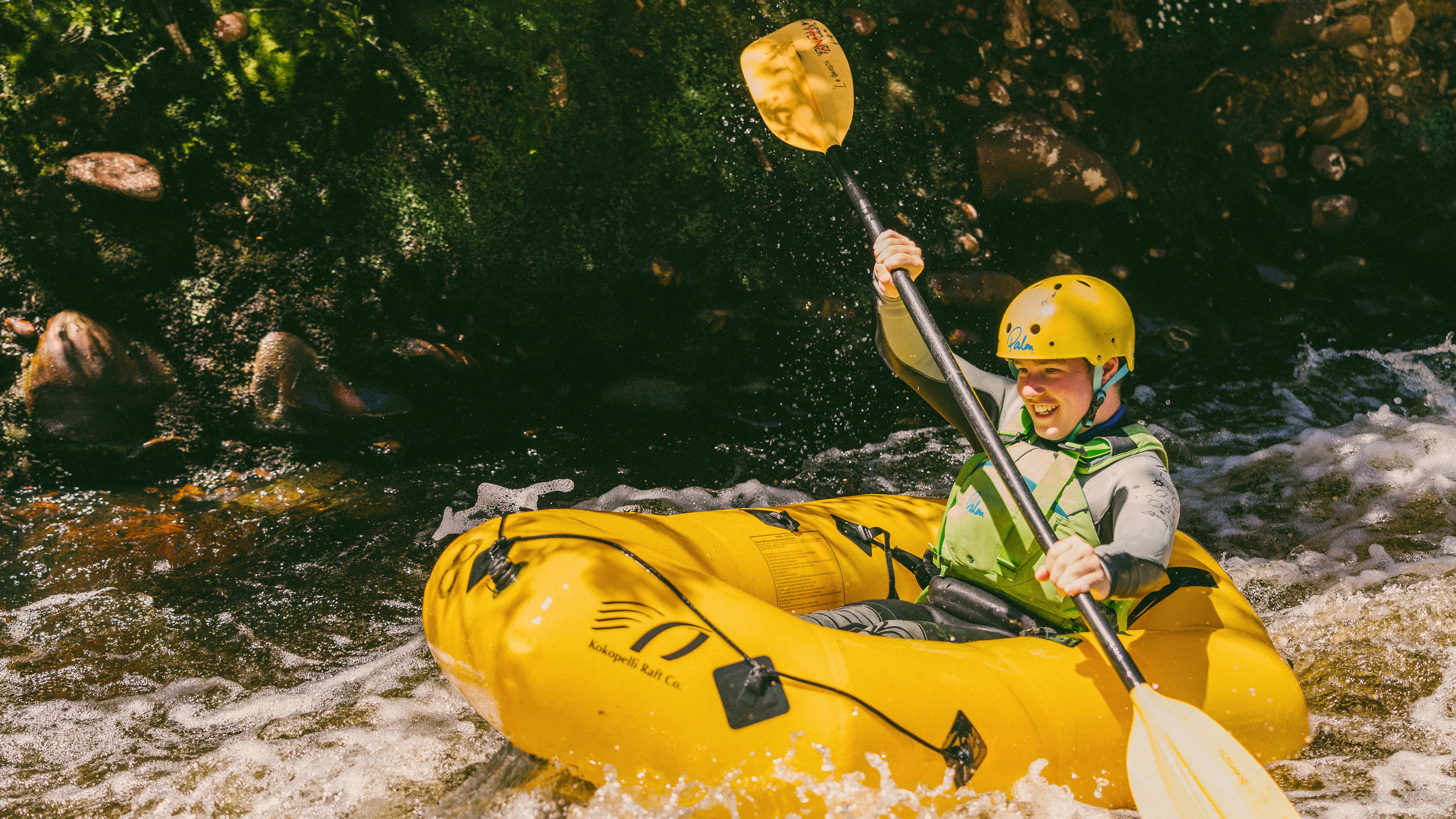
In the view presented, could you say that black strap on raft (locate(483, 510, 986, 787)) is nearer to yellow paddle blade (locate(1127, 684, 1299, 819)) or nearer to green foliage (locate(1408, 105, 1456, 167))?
yellow paddle blade (locate(1127, 684, 1299, 819))

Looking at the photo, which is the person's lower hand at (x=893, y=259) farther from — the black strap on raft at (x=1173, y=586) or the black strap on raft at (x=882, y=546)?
the black strap on raft at (x=1173, y=586)

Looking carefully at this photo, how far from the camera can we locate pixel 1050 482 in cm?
231

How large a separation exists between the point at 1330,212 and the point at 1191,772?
7223 millimetres

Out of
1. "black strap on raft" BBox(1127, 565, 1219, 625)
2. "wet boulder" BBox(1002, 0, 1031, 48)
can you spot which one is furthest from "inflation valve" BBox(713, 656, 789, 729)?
"wet boulder" BBox(1002, 0, 1031, 48)

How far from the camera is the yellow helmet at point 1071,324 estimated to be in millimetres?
2281

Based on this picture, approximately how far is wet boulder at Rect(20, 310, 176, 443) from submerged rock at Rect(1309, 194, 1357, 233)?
8562 mm

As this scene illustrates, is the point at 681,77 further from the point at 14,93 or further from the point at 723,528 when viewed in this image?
the point at 723,528

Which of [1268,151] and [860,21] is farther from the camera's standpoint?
[1268,151]

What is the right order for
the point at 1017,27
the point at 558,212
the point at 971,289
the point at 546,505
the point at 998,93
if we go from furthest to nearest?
the point at 1017,27
the point at 998,93
the point at 971,289
the point at 558,212
the point at 546,505

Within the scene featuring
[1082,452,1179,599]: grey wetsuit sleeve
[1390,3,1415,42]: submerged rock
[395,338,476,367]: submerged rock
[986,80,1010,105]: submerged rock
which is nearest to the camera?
[1082,452,1179,599]: grey wetsuit sleeve

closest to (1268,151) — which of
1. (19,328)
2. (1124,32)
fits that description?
(1124,32)

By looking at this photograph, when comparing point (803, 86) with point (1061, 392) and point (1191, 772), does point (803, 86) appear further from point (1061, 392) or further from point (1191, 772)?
point (1191, 772)

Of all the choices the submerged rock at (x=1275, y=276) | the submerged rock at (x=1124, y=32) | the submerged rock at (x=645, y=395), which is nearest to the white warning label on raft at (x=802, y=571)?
the submerged rock at (x=645, y=395)

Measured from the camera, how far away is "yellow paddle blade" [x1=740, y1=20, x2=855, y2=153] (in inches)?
137
